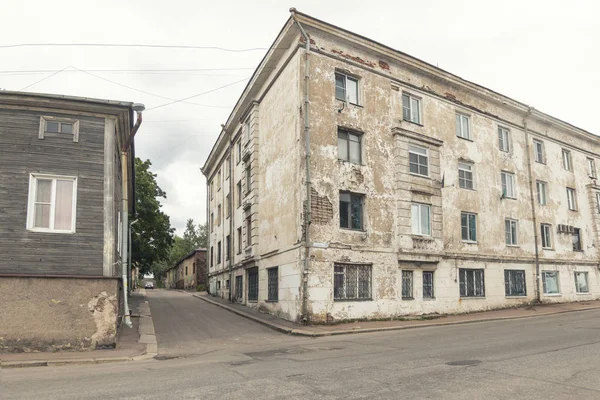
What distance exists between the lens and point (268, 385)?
24.9 ft

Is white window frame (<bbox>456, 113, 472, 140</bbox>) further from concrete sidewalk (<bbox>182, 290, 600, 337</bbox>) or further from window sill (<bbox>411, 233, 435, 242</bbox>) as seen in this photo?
concrete sidewalk (<bbox>182, 290, 600, 337</bbox>)

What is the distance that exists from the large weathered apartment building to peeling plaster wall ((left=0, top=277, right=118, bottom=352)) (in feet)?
25.2

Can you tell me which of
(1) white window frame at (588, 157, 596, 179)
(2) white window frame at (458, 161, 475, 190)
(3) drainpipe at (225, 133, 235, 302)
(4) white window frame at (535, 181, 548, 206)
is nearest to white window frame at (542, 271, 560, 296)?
(4) white window frame at (535, 181, 548, 206)

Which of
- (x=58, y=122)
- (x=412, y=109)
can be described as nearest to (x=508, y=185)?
(x=412, y=109)

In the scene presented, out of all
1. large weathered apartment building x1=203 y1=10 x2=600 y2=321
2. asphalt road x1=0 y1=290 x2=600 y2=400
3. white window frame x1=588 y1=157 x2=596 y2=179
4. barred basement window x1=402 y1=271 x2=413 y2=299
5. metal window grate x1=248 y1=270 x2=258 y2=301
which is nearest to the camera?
asphalt road x1=0 y1=290 x2=600 y2=400

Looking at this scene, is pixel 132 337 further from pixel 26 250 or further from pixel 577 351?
pixel 577 351

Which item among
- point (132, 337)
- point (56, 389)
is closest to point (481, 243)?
point (132, 337)

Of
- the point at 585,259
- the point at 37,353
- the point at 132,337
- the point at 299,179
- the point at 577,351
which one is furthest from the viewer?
the point at 585,259

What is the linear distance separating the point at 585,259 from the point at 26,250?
31074 mm

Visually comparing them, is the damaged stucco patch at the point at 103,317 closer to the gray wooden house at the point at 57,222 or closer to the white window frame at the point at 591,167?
the gray wooden house at the point at 57,222

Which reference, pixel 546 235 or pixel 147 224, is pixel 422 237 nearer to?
pixel 546 235

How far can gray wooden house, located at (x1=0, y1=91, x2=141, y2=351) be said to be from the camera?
39.3 ft

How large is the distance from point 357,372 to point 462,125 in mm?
19834

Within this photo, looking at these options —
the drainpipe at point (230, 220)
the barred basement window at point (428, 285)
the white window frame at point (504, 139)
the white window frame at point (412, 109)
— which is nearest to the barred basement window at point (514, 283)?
the barred basement window at point (428, 285)
